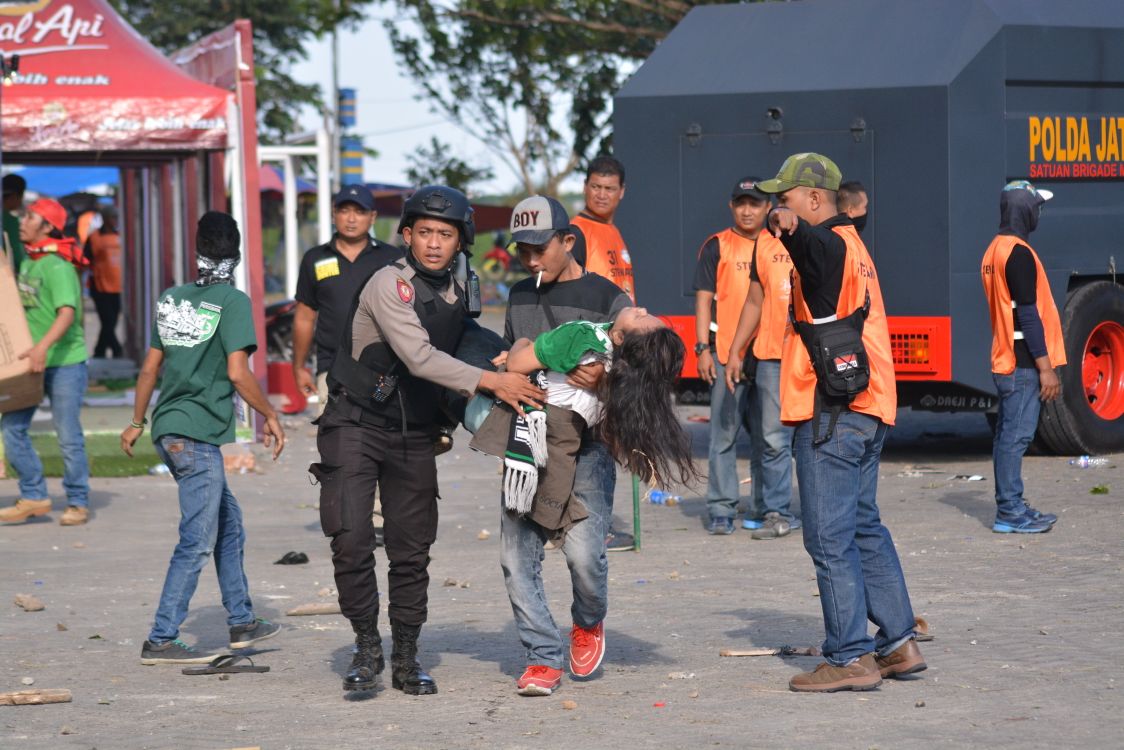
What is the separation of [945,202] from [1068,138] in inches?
54.3

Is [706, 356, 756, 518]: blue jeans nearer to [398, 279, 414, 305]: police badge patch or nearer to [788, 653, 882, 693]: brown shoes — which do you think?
[788, 653, 882, 693]: brown shoes

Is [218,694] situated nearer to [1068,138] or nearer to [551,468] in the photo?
[551,468]

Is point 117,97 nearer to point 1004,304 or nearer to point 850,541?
point 1004,304

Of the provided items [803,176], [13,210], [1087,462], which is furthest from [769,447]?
[13,210]

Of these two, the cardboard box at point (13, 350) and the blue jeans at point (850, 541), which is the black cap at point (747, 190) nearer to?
the blue jeans at point (850, 541)

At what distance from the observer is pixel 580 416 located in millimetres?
6020

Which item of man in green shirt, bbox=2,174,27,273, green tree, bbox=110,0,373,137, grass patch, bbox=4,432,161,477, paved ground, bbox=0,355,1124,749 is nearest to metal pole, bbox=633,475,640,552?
paved ground, bbox=0,355,1124,749

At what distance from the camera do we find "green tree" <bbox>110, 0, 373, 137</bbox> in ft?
146

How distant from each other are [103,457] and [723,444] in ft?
20.1

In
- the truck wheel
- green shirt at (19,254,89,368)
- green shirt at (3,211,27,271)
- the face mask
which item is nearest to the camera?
the face mask

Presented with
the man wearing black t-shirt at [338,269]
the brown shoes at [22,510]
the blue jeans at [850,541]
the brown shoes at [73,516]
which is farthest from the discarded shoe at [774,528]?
the brown shoes at [22,510]

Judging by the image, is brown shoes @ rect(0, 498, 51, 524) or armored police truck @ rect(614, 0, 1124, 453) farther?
armored police truck @ rect(614, 0, 1124, 453)

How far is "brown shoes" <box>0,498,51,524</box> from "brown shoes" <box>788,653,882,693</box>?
20.3 ft

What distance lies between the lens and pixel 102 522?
10.6 m
